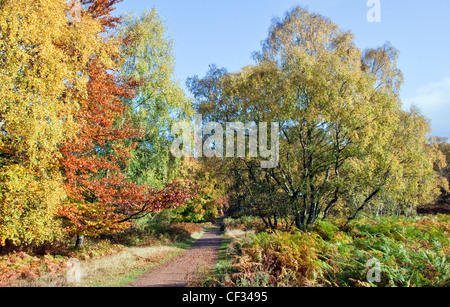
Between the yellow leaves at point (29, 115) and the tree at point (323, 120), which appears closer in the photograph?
the yellow leaves at point (29, 115)

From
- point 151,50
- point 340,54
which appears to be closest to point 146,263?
point 151,50

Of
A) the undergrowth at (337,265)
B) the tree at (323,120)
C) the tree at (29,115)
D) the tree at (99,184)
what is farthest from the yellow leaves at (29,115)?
the tree at (323,120)

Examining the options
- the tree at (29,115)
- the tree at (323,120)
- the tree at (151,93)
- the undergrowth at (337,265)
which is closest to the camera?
the undergrowth at (337,265)

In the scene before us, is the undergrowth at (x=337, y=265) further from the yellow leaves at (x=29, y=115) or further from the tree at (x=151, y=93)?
the tree at (x=151, y=93)

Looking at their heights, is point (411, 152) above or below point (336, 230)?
above

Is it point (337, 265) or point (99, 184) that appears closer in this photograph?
point (337, 265)

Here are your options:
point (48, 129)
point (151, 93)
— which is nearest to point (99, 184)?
point (48, 129)

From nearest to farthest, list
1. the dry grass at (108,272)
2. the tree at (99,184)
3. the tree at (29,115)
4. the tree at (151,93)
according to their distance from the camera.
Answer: the dry grass at (108,272) → the tree at (29,115) → the tree at (99,184) → the tree at (151,93)

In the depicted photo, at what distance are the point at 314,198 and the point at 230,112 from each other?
23.1ft

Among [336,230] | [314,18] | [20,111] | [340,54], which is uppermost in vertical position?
[314,18]

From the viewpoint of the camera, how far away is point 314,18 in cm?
1825

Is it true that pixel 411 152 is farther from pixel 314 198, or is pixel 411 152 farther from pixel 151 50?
pixel 151 50

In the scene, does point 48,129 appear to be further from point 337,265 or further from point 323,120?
point 323,120

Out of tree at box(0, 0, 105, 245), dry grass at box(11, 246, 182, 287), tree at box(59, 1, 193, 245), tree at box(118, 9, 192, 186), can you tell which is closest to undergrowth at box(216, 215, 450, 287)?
dry grass at box(11, 246, 182, 287)
